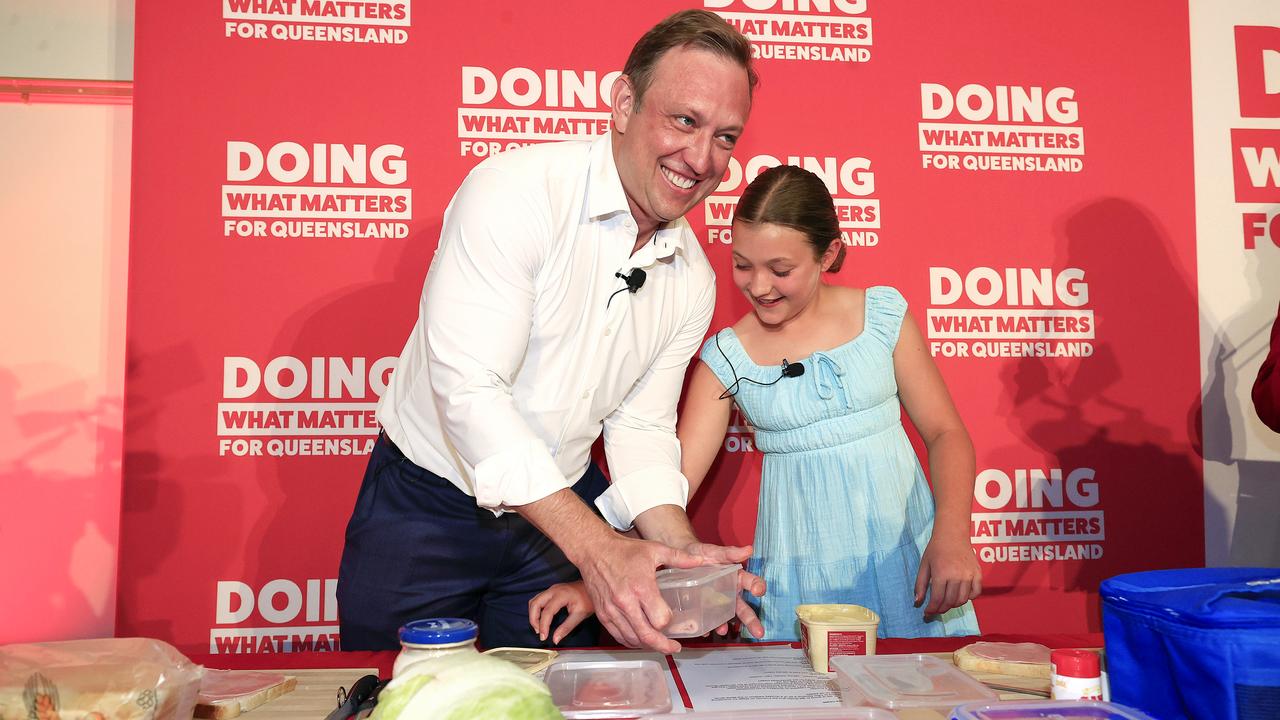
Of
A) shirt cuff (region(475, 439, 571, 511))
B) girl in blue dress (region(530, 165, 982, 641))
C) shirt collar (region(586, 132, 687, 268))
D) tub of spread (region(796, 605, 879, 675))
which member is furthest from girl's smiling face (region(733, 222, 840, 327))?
tub of spread (region(796, 605, 879, 675))

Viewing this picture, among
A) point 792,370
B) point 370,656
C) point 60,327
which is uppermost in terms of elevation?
point 60,327

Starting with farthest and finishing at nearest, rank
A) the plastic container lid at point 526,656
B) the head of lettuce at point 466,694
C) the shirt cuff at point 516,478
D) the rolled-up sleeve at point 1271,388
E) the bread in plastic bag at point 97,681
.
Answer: the rolled-up sleeve at point 1271,388
the shirt cuff at point 516,478
the plastic container lid at point 526,656
the bread in plastic bag at point 97,681
the head of lettuce at point 466,694

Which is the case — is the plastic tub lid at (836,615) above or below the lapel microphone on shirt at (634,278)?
below

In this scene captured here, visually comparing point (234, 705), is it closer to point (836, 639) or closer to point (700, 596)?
point (700, 596)

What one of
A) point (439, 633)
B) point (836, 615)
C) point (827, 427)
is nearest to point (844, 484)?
point (827, 427)

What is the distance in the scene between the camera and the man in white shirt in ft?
5.43

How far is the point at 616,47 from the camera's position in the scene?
2670 millimetres

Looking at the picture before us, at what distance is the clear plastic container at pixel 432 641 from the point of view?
3.16 feet

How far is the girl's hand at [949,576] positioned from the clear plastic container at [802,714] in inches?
38.3

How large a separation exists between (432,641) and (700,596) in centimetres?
44

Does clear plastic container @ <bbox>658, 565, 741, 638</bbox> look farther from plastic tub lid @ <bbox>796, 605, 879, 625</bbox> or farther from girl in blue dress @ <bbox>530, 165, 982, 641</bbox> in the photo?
girl in blue dress @ <bbox>530, 165, 982, 641</bbox>

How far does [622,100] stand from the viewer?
1844 millimetres

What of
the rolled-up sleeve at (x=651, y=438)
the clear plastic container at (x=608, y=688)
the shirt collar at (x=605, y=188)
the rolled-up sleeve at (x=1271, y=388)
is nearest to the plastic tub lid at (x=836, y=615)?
the clear plastic container at (x=608, y=688)

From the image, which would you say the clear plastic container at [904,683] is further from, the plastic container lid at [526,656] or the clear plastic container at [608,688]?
the plastic container lid at [526,656]
